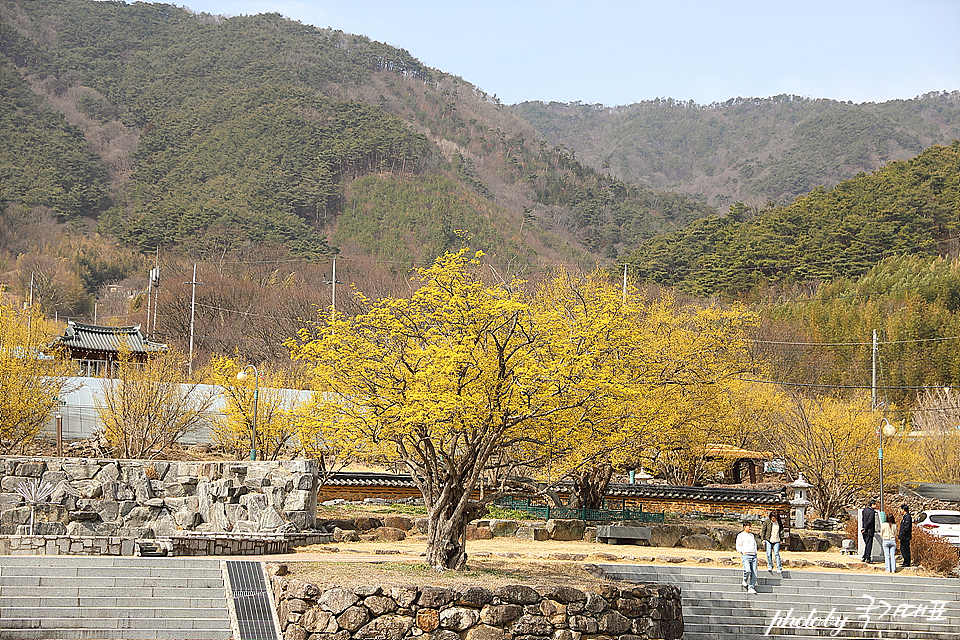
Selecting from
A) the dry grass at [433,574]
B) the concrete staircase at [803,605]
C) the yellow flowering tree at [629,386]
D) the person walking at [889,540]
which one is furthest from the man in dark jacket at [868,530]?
the dry grass at [433,574]

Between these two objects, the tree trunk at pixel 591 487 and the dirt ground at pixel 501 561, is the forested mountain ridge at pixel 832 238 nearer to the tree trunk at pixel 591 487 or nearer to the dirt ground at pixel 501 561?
the tree trunk at pixel 591 487

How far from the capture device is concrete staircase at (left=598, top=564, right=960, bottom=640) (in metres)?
16.2

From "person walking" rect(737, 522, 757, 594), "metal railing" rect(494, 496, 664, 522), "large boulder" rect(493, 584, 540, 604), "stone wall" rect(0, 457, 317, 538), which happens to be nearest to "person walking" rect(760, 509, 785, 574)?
"person walking" rect(737, 522, 757, 594)

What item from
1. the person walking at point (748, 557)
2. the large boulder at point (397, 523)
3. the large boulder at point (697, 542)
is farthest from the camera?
the large boulder at point (397, 523)

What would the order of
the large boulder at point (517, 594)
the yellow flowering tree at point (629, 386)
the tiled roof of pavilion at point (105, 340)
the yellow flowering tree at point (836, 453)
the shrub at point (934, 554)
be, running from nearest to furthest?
the large boulder at point (517, 594) → the yellow flowering tree at point (629, 386) → the shrub at point (934, 554) → the yellow flowering tree at point (836, 453) → the tiled roof of pavilion at point (105, 340)

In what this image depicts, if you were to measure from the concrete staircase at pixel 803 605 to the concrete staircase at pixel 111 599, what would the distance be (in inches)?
255

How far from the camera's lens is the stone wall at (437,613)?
13477 millimetres

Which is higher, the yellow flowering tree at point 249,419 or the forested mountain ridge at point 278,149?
the forested mountain ridge at point 278,149

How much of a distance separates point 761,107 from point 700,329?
547 feet

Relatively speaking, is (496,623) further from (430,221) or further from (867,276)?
(430,221)

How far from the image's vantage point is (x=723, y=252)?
228 feet

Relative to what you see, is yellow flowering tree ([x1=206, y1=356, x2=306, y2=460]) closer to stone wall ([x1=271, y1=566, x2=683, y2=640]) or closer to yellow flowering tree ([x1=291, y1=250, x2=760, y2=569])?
yellow flowering tree ([x1=291, y1=250, x2=760, y2=569])

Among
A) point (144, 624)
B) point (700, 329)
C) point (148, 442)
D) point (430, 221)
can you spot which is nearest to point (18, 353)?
point (148, 442)

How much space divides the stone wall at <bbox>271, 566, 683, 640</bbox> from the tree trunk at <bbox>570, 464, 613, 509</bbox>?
34.7ft
